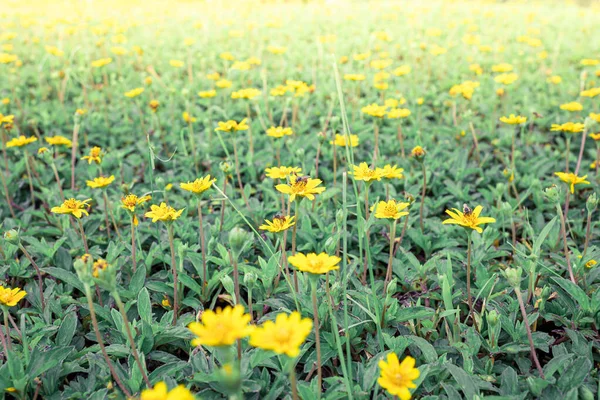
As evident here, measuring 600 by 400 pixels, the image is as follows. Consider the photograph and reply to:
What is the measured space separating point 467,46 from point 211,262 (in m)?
4.87

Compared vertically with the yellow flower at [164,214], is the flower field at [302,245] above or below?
below

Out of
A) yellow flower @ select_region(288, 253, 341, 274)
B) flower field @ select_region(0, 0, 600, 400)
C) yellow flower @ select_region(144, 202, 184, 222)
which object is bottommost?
flower field @ select_region(0, 0, 600, 400)

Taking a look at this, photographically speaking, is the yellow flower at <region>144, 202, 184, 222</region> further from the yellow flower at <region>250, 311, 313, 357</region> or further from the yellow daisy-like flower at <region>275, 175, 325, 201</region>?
the yellow flower at <region>250, 311, 313, 357</region>

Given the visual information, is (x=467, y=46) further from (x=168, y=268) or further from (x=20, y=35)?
(x=20, y=35)

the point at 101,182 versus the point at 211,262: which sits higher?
the point at 101,182

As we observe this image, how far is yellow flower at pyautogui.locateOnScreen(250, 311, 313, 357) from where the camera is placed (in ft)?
3.16

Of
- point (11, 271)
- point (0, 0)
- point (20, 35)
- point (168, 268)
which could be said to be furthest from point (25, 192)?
point (0, 0)

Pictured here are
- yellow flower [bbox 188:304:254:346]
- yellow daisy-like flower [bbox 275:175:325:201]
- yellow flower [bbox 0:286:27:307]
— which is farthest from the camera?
yellow daisy-like flower [bbox 275:175:325:201]

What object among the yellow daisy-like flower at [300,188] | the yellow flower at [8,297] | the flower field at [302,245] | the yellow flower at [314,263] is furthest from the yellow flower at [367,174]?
the yellow flower at [8,297]

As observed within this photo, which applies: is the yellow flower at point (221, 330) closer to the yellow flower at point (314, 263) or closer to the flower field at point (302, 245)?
the flower field at point (302, 245)

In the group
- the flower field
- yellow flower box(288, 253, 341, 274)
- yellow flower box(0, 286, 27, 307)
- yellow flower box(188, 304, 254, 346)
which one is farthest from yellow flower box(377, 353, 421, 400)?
yellow flower box(0, 286, 27, 307)

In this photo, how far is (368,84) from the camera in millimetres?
4262

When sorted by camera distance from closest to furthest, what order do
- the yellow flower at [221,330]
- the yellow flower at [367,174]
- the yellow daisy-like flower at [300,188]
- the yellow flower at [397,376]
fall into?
the yellow flower at [221,330], the yellow flower at [397,376], the yellow daisy-like flower at [300,188], the yellow flower at [367,174]

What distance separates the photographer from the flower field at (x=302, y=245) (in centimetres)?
140
